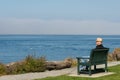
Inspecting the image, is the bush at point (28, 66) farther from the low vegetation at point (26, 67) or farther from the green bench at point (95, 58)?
the green bench at point (95, 58)

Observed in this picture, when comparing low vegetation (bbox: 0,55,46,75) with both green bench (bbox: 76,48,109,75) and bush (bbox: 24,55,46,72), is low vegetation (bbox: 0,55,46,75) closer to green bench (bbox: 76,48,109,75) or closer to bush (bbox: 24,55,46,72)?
bush (bbox: 24,55,46,72)

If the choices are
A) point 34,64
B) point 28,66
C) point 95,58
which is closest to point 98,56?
point 95,58

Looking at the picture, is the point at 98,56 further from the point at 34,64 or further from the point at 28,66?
the point at 28,66

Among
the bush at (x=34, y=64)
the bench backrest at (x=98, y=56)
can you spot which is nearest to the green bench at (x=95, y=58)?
the bench backrest at (x=98, y=56)

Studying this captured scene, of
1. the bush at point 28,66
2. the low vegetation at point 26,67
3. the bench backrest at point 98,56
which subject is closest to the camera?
the bench backrest at point 98,56

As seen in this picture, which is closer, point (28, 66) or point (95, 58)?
point (95, 58)

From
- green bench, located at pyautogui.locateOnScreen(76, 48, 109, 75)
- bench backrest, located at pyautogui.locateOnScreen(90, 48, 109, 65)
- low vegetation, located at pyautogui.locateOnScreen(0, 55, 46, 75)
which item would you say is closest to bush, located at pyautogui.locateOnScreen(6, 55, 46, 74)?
low vegetation, located at pyautogui.locateOnScreen(0, 55, 46, 75)

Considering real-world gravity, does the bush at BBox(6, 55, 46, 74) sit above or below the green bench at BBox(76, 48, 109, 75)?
below

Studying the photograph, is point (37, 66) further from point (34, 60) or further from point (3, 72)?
point (3, 72)

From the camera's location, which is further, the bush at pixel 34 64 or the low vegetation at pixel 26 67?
the bush at pixel 34 64

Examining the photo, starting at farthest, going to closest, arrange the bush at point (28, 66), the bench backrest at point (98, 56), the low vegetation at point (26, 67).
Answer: the bush at point (28, 66)
the low vegetation at point (26, 67)
the bench backrest at point (98, 56)

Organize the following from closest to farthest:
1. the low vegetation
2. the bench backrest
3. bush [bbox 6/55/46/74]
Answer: the bench backrest < the low vegetation < bush [bbox 6/55/46/74]

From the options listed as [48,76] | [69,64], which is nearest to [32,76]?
[48,76]

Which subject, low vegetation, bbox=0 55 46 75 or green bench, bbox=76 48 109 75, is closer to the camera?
green bench, bbox=76 48 109 75
